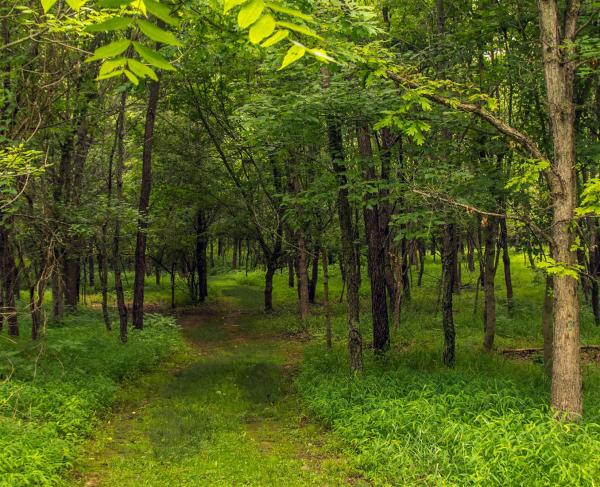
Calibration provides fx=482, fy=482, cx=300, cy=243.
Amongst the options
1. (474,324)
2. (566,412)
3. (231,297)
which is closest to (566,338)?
(566,412)

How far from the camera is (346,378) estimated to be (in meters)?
10.7

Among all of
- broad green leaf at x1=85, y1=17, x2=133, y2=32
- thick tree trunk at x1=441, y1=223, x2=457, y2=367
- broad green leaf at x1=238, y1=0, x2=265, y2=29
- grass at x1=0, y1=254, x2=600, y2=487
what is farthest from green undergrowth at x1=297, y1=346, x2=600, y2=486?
broad green leaf at x1=85, y1=17, x2=133, y2=32

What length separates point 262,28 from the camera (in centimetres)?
137

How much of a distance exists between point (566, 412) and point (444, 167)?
15.8ft

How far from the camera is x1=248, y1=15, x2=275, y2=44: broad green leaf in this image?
136 cm

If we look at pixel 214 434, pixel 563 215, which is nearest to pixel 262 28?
pixel 563 215

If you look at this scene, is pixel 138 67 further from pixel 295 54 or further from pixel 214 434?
pixel 214 434

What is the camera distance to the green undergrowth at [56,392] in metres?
6.57

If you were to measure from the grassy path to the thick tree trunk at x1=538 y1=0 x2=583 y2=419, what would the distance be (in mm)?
3302

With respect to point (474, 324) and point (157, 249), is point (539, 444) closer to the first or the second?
point (474, 324)

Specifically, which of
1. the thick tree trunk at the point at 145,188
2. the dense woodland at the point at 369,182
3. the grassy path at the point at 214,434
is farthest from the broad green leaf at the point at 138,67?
the thick tree trunk at the point at 145,188

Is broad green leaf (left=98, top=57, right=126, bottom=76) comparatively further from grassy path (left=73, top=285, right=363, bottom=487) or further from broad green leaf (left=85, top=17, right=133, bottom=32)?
grassy path (left=73, top=285, right=363, bottom=487)

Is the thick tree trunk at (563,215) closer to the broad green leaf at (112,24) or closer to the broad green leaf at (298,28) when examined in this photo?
the broad green leaf at (298,28)

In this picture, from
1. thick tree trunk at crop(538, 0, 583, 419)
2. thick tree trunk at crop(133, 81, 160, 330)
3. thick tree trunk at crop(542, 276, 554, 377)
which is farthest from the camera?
thick tree trunk at crop(133, 81, 160, 330)
